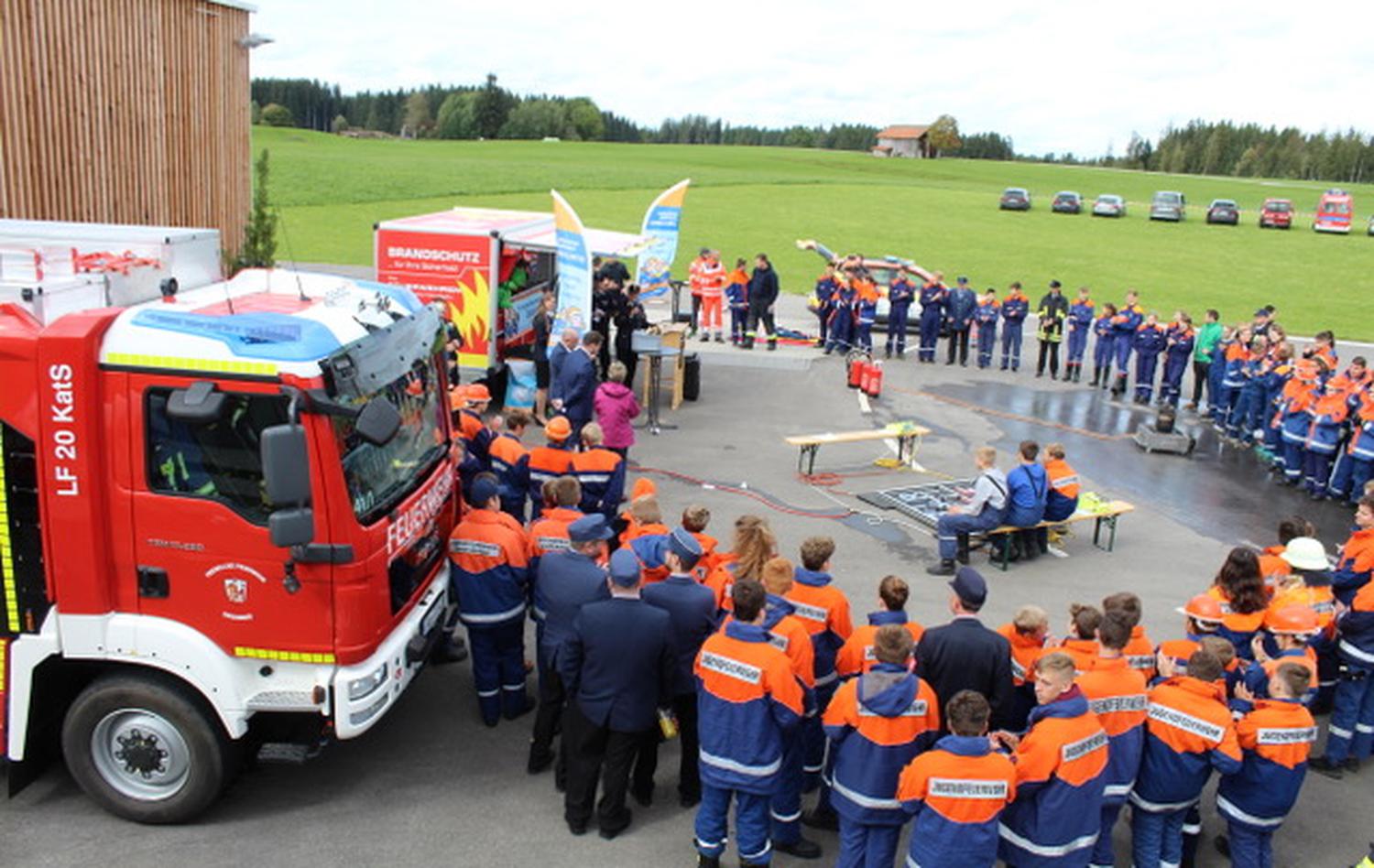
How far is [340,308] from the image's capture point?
6492 mm

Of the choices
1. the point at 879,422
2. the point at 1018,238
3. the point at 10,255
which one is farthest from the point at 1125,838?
the point at 1018,238

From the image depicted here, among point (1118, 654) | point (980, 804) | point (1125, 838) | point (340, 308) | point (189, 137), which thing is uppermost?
point (189, 137)

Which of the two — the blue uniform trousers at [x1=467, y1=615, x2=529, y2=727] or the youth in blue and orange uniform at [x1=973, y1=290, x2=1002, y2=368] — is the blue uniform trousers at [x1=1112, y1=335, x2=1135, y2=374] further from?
the blue uniform trousers at [x1=467, y1=615, x2=529, y2=727]

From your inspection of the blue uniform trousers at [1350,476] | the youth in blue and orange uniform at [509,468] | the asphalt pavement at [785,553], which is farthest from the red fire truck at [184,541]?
the blue uniform trousers at [1350,476]

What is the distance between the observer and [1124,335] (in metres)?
19.8

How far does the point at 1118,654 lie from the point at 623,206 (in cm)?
4539

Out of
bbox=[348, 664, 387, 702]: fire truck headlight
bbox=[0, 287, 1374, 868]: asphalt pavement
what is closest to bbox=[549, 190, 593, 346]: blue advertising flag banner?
bbox=[0, 287, 1374, 868]: asphalt pavement

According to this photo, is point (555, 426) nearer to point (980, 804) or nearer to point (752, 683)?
A: point (752, 683)

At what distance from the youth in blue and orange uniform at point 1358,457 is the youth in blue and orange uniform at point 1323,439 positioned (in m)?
0.14

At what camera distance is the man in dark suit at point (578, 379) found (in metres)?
12.6

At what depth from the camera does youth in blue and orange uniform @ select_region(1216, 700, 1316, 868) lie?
5.78m

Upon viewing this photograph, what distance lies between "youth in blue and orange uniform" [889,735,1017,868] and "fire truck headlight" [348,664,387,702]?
2963mm

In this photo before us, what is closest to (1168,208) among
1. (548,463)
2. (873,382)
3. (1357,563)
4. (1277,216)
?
(1277,216)

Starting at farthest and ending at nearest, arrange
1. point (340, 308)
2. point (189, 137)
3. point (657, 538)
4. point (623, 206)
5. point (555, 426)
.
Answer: point (623, 206)
point (189, 137)
point (555, 426)
point (657, 538)
point (340, 308)
